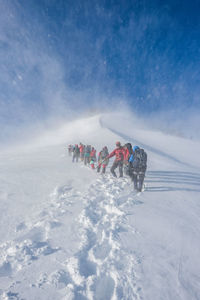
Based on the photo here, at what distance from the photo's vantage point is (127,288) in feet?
6.47

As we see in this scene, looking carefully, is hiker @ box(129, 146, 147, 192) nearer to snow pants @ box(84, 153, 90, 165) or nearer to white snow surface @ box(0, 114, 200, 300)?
white snow surface @ box(0, 114, 200, 300)

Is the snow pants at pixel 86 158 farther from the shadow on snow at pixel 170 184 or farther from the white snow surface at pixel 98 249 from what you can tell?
the white snow surface at pixel 98 249

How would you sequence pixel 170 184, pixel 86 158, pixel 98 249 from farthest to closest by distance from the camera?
pixel 86 158
pixel 170 184
pixel 98 249

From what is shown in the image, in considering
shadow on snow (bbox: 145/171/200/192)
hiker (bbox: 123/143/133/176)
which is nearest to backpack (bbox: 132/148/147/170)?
hiker (bbox: 123/143/133/176)

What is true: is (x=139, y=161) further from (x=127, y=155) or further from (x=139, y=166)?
(x=127, y=155)

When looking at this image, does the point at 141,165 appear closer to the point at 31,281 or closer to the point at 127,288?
the point at 127,288

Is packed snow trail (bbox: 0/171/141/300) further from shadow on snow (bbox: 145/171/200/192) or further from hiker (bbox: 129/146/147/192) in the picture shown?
shadow on snow (bbox: 145/171/200/192)

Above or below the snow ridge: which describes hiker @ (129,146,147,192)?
above

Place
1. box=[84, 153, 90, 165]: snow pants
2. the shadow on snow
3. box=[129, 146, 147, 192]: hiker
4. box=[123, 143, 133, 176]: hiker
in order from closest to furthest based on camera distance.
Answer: box=[129, 146, 147, 192]: hiker
box=[123, 143, 133, 176]: hiker
the shadow on snow
box=[84, 153, 90, 165]: snow pants

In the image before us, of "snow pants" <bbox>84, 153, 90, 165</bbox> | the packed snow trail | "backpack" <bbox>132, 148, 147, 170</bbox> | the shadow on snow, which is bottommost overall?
the packed snow trail

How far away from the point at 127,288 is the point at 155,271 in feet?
2.00

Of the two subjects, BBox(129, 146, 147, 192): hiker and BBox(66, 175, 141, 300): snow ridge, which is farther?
BBox(129, 146, 147, 192): hiker

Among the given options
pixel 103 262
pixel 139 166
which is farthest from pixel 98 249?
pixel 139 166

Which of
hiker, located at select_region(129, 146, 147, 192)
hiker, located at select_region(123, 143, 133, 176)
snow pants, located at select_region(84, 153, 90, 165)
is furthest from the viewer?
snow pants, located at select_region(84, 153, 90, 165)
